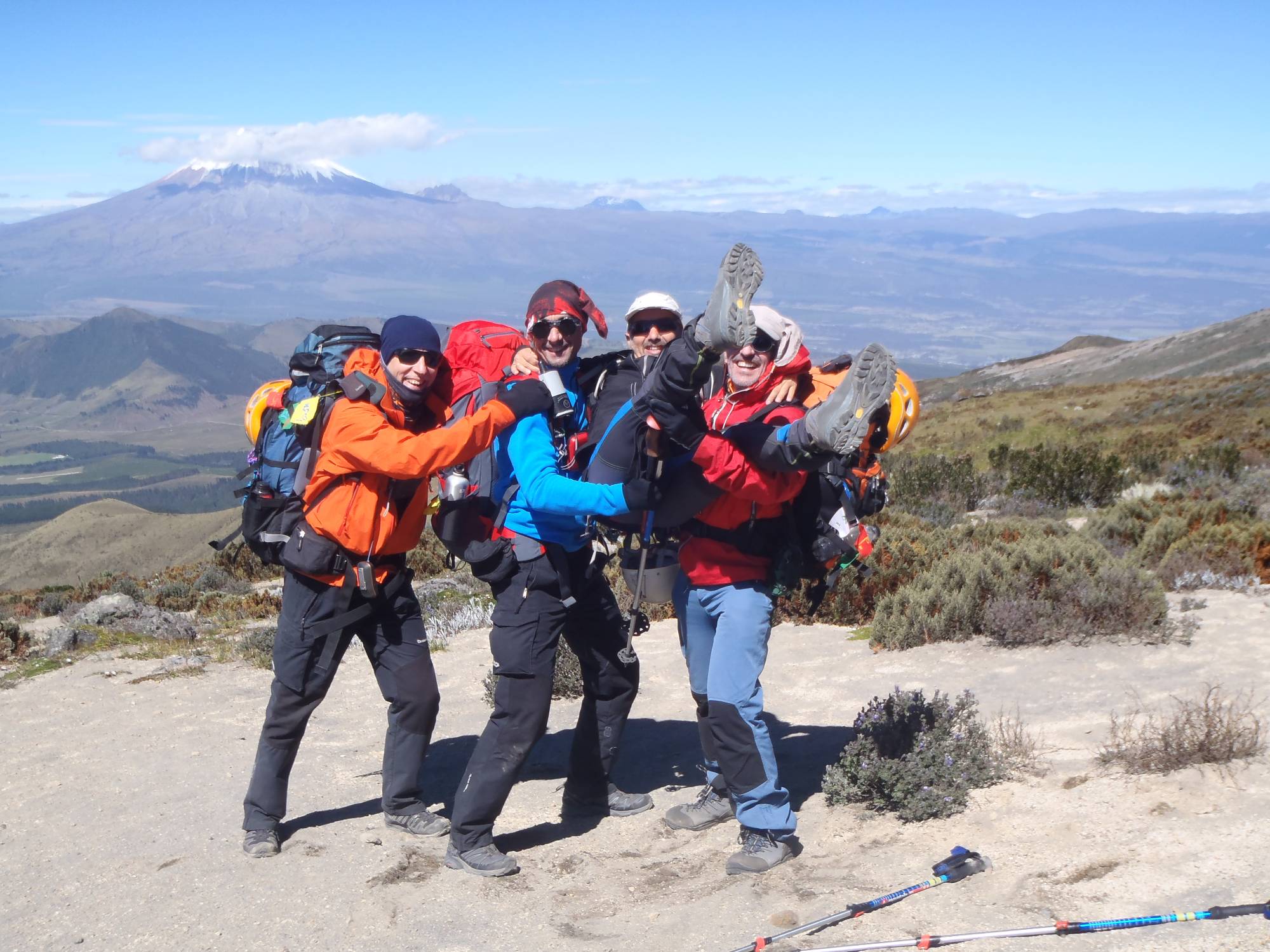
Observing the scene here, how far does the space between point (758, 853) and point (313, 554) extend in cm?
227

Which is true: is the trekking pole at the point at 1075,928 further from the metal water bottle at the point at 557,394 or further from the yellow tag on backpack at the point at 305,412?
the yellow tag on backpack at the point at 305,412

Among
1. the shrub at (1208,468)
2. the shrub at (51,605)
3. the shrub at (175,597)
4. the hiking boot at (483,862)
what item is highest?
the shrub at (1208,468)

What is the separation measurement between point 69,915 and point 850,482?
377 cm

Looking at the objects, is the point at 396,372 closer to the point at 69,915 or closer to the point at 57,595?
the point at 69,915

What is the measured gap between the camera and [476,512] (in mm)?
4570

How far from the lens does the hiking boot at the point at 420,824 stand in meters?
5.18

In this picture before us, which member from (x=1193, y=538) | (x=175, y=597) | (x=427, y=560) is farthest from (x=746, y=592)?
(x=175, y=597)

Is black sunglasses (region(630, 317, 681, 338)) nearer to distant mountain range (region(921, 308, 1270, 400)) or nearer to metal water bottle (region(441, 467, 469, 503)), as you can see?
metal water bottle (region(441, 467, 469, 503))

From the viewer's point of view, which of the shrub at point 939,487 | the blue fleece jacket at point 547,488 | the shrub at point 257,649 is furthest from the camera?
the shrub at point 939,487

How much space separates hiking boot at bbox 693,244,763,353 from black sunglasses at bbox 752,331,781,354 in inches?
26.4

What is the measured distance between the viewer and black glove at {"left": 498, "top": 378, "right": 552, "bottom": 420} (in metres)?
4.23

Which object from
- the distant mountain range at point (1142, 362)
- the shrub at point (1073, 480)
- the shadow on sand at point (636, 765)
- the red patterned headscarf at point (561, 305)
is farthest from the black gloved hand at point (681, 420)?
the distant mountain range at point (1142, 362)

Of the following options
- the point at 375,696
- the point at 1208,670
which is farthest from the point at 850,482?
the point at 375,696

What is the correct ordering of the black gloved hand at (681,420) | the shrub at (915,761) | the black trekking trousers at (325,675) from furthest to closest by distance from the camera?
the black trekking trousers at (325,675) → the shrub at (915,761) → the black gloved hand at (681,420)
